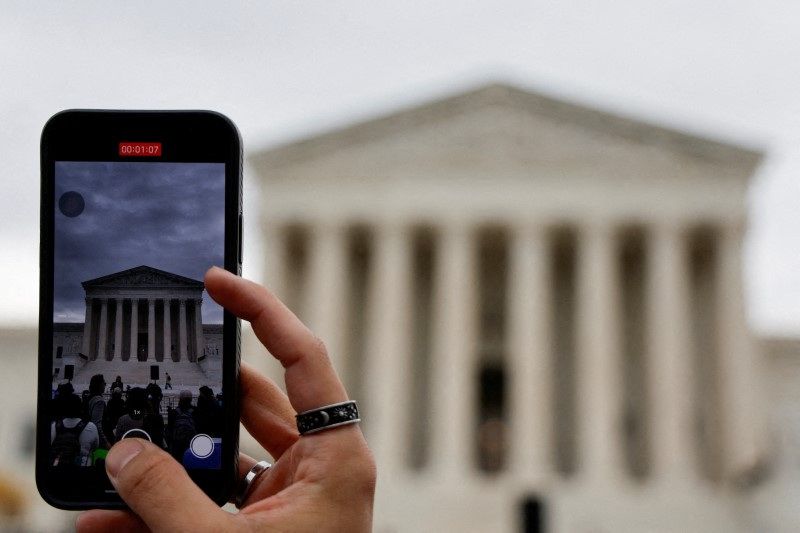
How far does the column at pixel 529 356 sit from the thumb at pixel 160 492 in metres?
43.3

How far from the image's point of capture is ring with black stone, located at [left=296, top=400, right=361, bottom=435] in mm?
2832

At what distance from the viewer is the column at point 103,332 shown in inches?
119

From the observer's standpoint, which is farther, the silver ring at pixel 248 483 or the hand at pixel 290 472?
the silver ring at pixel 248 483

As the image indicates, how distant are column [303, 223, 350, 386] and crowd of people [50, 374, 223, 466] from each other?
45.3 m

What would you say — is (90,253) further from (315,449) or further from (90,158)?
(315,449)

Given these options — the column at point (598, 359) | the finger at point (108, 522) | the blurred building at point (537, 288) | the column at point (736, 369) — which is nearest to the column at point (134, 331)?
the finger at point (108, 522)

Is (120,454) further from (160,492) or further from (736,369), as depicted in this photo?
(736,369)

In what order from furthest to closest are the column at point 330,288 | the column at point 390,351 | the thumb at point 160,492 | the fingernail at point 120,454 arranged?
the column at point 330,288 < the column at point 390,351 < the fingernail at point 120,454 < the thumb at point 160,492

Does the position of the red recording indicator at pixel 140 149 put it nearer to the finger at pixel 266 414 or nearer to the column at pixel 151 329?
the column at pixel 151 329

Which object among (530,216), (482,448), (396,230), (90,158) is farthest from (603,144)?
(90,158)

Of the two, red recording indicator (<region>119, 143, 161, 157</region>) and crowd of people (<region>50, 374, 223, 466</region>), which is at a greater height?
red recording indicator (<region>119, 143, 161, 157</region>)

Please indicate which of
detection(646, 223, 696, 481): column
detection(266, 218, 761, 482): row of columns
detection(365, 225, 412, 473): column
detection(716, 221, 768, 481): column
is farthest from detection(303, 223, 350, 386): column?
detection(716, 221, 768, 481): column

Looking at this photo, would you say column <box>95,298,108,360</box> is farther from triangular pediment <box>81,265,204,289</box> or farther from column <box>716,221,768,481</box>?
column <box>716,221,768,481</box>

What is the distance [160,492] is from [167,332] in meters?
0.56
